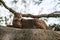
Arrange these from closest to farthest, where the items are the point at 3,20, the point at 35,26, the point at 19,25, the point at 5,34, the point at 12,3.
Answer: the point at 5,34 → the point at 35,26 → the point at 19,25 → the point at 3,20 → the point at 12,3

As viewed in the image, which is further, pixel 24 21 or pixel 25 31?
pixel 24 21

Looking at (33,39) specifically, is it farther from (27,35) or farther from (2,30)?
(2,30)

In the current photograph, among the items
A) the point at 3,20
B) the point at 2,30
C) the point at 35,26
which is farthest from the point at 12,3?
the point at 2,30

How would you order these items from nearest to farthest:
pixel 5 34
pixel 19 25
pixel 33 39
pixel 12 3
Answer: pixel 33 39, pixel 5 34, pixel 19 25, pixel 12 3

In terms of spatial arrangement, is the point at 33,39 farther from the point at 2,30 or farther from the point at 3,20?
the point at 3,20

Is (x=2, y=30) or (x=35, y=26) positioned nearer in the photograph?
(x=2, y=30)

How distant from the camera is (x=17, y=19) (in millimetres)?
2586

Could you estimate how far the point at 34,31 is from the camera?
1.81 m

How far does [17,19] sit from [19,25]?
0.44ft

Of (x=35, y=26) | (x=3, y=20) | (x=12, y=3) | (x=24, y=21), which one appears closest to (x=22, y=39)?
(x=35, y=26)

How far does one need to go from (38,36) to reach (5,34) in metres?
0.37

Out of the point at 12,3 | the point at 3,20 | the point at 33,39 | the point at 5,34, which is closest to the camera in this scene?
the point at 33,39

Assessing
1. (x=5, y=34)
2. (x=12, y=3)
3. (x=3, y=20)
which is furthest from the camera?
(x=12, y=3)

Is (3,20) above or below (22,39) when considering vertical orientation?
below
